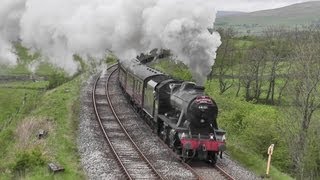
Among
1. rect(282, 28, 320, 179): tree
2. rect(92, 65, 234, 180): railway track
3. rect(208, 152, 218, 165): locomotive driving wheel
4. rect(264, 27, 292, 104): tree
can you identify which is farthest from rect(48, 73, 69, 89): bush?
rect(208, 152, 218, 165): locomotive driving wheel

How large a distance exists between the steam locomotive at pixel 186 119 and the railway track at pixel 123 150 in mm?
818

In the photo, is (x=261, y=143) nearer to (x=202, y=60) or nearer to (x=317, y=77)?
(x=317, y=77)

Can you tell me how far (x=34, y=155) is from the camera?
17.3 m

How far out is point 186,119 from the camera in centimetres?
1827

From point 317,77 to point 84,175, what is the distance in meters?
17.5

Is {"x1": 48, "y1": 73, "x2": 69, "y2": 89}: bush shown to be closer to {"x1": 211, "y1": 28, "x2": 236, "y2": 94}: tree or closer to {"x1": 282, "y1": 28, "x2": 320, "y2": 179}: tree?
{"x1": 211, "y1": 28, "x2": 236, "y2": 94}: tree

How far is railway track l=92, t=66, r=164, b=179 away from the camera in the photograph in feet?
52.9

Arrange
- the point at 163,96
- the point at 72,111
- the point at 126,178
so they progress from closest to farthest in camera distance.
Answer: the point at 126,178, the point at 163,96, the point at 72,111

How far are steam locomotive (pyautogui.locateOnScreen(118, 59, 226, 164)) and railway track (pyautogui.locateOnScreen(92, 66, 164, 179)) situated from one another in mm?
1506

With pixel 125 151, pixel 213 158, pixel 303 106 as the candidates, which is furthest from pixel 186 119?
pixel 303 106

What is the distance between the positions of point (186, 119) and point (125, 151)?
3.03 metres

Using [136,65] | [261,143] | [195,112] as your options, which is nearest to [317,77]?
[261,143]

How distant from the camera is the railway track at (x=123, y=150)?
52.9ft

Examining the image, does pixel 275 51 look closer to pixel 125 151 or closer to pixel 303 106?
pixel 303 106
